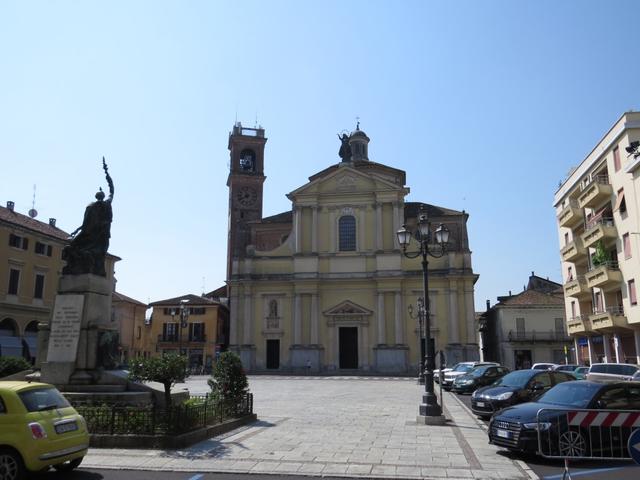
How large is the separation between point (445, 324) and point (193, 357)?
1065 inches

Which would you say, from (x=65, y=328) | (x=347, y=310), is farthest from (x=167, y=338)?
(x=65, y=328)

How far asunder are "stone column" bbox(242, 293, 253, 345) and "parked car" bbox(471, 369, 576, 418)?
108ft

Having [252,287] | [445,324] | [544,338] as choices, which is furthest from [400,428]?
[544,338]

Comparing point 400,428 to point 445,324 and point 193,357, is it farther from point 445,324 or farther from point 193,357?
point 193,357

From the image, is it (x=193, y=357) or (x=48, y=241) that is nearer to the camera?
(x=48, y=241)

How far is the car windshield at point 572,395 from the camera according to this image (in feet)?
32.9

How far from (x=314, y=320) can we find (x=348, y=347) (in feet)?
12.1

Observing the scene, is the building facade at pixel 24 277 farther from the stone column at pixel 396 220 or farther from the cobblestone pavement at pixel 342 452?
the cobblestone pavement at pixel 342 452

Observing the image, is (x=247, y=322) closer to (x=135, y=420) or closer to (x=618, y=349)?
(x=618, y=349)

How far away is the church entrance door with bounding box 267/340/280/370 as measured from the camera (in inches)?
1829

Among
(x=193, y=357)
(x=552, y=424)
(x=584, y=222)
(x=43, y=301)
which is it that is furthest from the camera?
(x=193, y=357)

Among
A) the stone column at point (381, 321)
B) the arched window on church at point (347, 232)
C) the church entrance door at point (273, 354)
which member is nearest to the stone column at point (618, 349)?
the stone column at point (381, 321)

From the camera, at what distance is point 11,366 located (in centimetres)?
1516

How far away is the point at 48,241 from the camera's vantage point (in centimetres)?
4166
